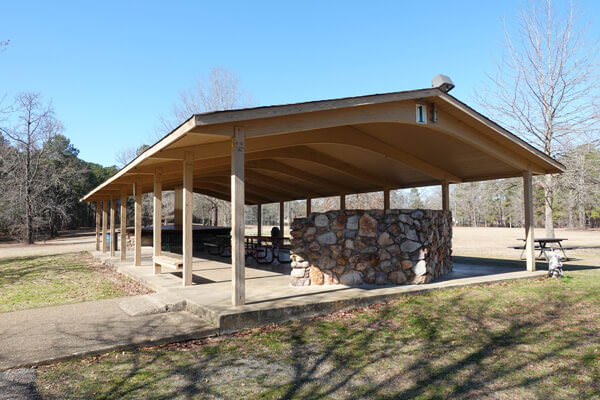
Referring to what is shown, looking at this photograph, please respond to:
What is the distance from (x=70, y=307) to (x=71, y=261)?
752cm

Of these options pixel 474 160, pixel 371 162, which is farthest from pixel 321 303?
pixel 474 160

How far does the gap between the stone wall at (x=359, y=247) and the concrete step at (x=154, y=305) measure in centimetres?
199

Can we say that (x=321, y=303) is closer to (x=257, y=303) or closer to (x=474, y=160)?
(x=257, y=303)

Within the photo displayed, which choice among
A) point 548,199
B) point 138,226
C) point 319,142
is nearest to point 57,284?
point 138,226

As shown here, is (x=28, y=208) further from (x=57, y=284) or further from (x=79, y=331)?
(x=79, y=331)

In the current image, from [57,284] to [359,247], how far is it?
6.39 m

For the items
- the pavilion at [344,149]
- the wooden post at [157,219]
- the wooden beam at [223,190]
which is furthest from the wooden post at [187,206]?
the wooden beam at [223,190]

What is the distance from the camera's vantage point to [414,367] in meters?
3.55

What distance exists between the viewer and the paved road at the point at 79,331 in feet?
12.6

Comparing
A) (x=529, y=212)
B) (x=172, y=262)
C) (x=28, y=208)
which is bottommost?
(x=172, y=262)

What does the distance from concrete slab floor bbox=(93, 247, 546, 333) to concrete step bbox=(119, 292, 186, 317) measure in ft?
0.41

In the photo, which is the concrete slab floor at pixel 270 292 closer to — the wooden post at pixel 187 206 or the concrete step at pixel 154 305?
the concrete step at pixel 154 305

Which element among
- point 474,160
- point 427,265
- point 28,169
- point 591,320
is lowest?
point 591,320

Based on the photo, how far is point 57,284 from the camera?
806 cm
